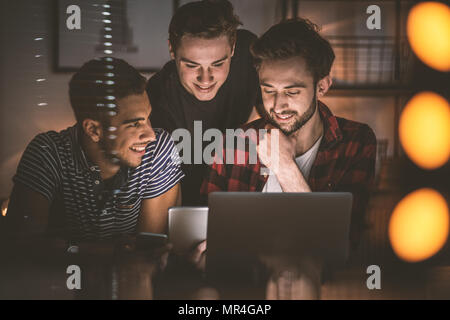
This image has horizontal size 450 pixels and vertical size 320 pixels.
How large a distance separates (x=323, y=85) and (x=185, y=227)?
1.04 metres

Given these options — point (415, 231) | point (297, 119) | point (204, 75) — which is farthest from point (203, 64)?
point (415, 231)

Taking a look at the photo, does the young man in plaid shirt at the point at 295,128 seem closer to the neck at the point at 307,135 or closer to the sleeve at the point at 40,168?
the neck at the point at 307,135

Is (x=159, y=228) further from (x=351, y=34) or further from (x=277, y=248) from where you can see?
(x=351, y=34)

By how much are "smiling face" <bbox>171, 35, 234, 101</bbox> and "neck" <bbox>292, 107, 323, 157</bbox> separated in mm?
451

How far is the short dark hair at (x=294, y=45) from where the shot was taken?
2180mm

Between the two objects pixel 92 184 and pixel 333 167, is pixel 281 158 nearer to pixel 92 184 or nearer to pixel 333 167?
pixel 333 167

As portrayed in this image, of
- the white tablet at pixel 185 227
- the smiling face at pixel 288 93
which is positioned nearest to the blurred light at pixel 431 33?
the smiling face at pixel 288 93

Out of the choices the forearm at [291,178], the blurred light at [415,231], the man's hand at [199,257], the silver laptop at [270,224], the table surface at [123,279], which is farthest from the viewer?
the blurred light at [415,231]

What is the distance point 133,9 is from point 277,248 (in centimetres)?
144

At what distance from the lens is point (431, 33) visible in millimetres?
2365
